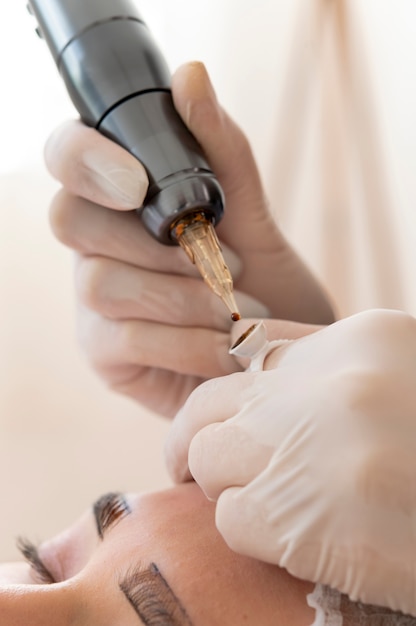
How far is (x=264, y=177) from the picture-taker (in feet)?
4.58

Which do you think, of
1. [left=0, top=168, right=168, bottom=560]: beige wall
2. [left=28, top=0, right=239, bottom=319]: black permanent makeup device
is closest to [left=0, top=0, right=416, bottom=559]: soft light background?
[left=0, top=168, right=168, bottom=560]: beige wall

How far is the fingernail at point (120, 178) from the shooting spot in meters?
0.74

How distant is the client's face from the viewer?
0.60 meters

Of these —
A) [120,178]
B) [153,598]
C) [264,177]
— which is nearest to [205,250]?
[120,178]

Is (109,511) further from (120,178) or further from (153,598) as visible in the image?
(120,178)

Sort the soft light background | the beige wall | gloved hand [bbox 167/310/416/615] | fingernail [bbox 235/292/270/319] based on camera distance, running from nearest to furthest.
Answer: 1. gloved hand [bbox 167/310/416/615]
2. fingernail [bbox 235/292/270/319]
3. the soft light background
4. the beige wall

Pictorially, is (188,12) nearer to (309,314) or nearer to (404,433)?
(309,314)

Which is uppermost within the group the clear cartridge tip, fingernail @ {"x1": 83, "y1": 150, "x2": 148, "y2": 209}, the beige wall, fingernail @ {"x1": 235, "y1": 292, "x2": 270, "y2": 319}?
fingernail @ {"x1": 83, "y1": 150, "x2": 148, "y2": 209}

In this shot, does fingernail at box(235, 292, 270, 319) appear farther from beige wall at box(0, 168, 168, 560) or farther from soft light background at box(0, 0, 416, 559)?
beige wall at box(0, 168, 168, 560)

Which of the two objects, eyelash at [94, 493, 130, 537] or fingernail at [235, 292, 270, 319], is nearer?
eyelash at [94, 493, 130, 537]

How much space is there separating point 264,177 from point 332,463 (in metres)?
0.94

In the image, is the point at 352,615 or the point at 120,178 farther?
the point at 120,178

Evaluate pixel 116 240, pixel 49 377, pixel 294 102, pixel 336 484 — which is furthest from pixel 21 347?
A: pixel 336 484

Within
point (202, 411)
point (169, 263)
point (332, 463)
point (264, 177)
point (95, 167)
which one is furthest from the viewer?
point (264, 177)
